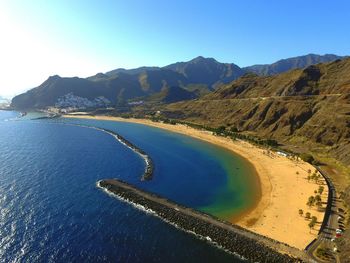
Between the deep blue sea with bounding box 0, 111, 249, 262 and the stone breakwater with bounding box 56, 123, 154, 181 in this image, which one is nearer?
the deep blue sea with bounding box 0, 111, 249, 262

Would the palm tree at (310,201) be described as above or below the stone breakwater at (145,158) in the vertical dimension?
below

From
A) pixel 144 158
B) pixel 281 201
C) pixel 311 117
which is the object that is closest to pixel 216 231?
pixel 281 201

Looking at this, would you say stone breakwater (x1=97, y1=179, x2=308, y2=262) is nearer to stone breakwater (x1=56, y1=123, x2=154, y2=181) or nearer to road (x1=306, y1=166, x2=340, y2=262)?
road (x1=306, y1=166, x2=340, y2=262)

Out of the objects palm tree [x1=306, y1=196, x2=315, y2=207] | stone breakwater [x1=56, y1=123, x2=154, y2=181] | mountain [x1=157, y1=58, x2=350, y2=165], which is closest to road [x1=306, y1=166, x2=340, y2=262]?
palm tree [x1=306, y1=196, x2=315, y2=207]

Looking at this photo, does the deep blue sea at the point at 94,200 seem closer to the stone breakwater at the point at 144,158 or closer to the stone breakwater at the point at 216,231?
the stone breakwater at the point at 144,158

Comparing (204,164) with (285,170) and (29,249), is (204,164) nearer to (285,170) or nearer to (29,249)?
(285,170)

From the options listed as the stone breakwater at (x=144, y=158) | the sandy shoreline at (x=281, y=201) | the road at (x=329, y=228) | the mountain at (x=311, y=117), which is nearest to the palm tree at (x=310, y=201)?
the sandy shoreline at (x=281, y=201)

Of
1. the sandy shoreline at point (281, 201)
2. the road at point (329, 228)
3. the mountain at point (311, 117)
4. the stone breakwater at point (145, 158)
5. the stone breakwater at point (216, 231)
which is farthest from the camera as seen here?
the mountain at point (311, 117)
